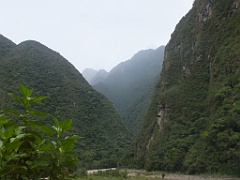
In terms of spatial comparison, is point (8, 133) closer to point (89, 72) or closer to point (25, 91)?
point (25, 91)

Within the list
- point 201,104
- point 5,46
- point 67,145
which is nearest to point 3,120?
point 67,145

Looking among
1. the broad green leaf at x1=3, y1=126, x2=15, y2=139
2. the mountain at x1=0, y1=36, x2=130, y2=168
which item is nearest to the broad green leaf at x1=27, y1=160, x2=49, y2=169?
the broad green leaf at x1=3, y1=126, x2=15, y2=139

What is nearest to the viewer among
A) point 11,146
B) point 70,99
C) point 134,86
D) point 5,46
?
point 11,146

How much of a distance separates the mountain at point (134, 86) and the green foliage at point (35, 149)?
225ft

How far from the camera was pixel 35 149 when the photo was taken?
1086 millimetres

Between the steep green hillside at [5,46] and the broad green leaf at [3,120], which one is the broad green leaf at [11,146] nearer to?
the broad green leaf at [3,120]

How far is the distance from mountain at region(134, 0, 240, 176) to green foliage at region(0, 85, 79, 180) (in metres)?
22.7

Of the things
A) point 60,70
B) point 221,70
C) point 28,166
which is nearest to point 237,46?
point 221,70

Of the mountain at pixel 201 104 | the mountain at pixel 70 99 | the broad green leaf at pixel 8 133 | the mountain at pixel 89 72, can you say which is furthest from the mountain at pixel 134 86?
the broad green leaf at pixel 8 133

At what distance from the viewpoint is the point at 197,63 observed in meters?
39.0

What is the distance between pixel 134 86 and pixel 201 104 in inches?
2610

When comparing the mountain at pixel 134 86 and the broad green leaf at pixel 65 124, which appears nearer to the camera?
the broad green leaf at pixel 65 124

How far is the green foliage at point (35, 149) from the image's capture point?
3.30 feet

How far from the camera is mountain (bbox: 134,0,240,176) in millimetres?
25031
